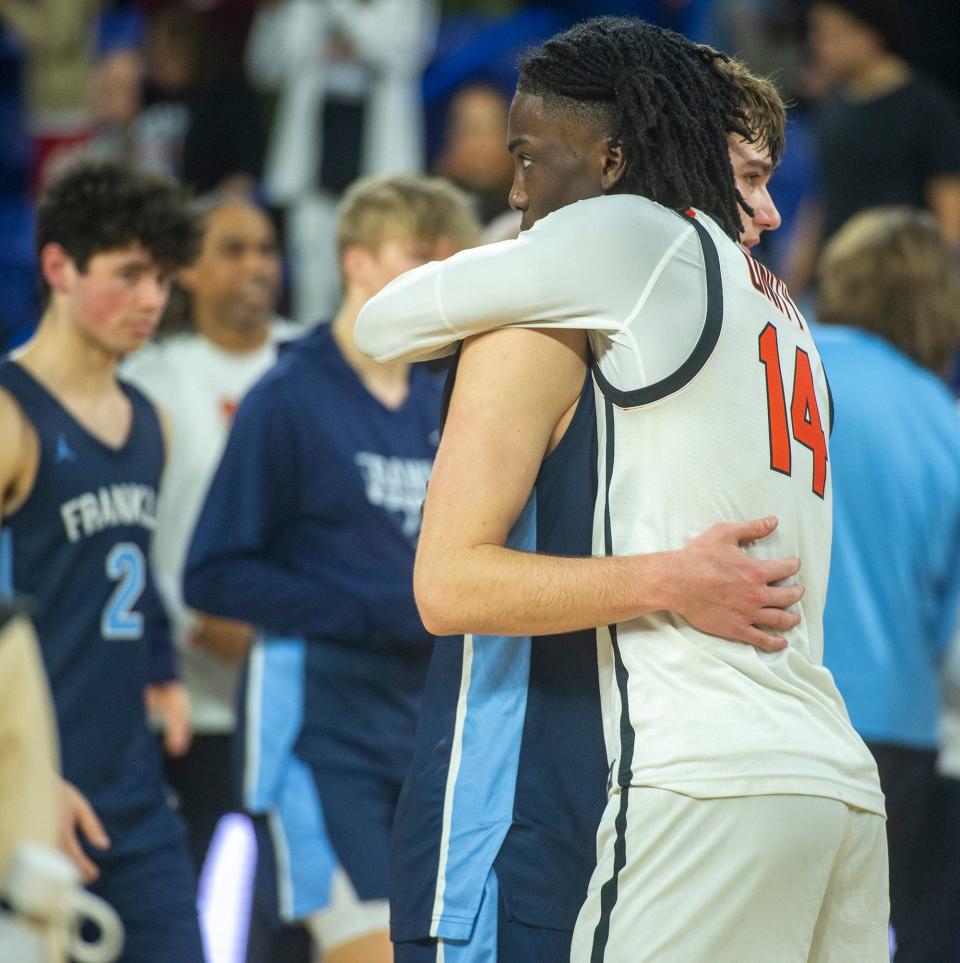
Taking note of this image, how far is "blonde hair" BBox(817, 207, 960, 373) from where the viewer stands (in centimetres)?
424

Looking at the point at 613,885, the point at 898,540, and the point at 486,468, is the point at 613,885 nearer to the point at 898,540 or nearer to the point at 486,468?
the point at 486,468

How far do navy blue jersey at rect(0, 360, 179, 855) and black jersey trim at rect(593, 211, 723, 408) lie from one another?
1.69 meters

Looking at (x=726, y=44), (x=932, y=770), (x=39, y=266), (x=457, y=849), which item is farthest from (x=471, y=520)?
(x=726, y=44)

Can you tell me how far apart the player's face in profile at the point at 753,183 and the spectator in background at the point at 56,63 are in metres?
7.82

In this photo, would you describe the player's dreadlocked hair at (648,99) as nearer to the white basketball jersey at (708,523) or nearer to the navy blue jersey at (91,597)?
the white basketball jersey at (708,523)

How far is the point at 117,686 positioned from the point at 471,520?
170cm

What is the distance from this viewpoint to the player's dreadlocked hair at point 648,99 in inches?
89.4

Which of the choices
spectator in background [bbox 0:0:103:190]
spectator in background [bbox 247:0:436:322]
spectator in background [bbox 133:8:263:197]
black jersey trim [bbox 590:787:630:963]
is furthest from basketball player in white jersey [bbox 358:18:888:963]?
spectator in background [bbox 0:0:103:190]

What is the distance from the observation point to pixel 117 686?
3.64 meters

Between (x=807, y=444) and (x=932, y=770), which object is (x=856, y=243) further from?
(x=807, y=444)

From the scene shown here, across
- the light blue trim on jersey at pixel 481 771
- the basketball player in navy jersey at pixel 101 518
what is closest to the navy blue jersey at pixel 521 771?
the light blue trim on jersey at pixel 481 771

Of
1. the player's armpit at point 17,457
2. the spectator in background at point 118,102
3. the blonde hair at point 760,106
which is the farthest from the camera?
the spectator in background at point 118,102

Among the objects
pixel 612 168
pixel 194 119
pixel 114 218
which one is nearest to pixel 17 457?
pixel 114 218

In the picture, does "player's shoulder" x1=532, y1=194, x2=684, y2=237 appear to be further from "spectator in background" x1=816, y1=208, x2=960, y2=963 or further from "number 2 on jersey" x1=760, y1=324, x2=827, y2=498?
"spectator in background" x1=816, y1=208, x2=960, y2=963
